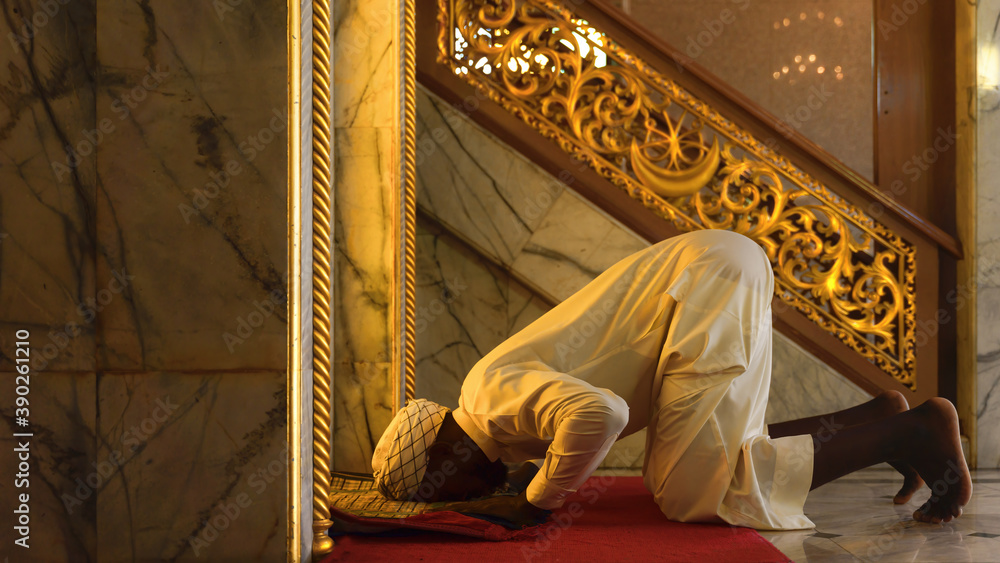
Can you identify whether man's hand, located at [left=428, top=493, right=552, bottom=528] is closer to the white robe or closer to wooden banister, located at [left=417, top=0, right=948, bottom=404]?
the white robe

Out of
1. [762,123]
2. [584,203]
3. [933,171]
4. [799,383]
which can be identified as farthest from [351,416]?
[933,171]

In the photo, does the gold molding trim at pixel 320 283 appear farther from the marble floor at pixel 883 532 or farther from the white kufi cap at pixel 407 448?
the marble floor at pixel 883 532

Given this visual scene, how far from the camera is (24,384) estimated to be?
2.12 metres

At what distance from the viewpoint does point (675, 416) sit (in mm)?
2748

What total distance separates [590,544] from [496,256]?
7.38 feet

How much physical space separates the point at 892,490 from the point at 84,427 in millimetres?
3135

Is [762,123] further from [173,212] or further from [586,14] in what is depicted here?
[173,212]

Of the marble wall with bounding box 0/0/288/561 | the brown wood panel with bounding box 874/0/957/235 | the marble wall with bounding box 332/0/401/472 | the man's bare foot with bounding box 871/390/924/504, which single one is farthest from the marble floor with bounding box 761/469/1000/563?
the brown wood panel with bounding box 874/0/957/235

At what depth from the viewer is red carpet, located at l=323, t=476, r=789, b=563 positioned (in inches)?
90.5

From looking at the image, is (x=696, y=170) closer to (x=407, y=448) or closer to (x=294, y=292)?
(x=407, y=448)

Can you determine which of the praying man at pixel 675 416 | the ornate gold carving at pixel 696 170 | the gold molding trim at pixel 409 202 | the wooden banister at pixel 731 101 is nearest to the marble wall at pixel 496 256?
the ornate gold carving at pixel 696 170

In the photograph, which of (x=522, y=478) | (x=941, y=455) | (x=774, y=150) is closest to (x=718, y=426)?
(x=941, y=455)

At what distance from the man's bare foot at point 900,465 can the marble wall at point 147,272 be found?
93.1 inches

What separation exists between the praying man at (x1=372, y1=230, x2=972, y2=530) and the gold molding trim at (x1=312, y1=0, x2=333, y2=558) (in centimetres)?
52
